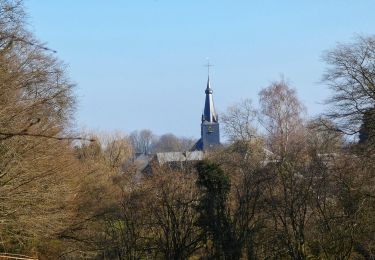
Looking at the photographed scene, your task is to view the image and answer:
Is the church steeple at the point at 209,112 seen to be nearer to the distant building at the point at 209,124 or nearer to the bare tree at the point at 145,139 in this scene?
the distant building at the point at 209,124

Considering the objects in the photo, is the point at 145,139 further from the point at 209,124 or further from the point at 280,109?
the point at 280,109

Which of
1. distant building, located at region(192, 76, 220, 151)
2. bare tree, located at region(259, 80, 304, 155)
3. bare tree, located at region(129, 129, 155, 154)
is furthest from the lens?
bare tree, located at region(129, 129, 155, 154)

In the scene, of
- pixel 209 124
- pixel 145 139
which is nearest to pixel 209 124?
pixel 209 124

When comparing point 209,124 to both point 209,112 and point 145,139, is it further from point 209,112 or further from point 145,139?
point 145,139

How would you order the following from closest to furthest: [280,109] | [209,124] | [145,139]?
[280,109] → [209,124] → [145,139]

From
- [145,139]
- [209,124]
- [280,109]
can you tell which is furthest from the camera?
[145,139]

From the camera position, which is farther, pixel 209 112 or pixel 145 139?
pixel 145 139

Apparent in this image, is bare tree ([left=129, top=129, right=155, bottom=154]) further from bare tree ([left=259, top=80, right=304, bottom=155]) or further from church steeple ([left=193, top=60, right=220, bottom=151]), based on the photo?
bare tree ([left=259, top=80, right=304, bottom=155])

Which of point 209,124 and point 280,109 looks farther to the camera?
point 209,124

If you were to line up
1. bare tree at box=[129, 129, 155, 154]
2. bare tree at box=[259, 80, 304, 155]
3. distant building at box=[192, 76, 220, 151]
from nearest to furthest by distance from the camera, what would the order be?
1. bare tree at box=[259, 80, 304, 155]
2. distant building at box=[192, 76, 220, 151]
3. bare tree at box=[129, 129, 155, 154]

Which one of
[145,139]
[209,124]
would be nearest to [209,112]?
[209,124]

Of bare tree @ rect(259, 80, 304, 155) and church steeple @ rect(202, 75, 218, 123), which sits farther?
church steeple @ rect(202, 75, 218, 123)

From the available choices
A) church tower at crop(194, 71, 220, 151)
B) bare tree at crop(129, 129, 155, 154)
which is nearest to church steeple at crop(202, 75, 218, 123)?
church tower at crop(194, 71, 220, 151)

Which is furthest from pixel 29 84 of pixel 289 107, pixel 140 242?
pixel 289 107
